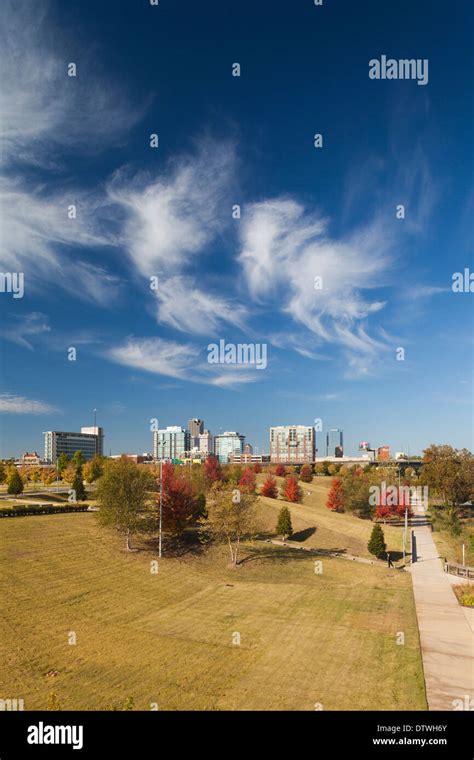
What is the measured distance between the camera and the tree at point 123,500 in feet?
120

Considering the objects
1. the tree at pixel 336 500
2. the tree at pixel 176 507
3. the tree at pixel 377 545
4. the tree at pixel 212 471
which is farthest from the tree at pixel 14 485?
the tree at pixel 336 500

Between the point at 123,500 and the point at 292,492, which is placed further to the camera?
the point at 292,492

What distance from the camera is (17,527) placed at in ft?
119

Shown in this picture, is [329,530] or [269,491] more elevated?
[269,491]

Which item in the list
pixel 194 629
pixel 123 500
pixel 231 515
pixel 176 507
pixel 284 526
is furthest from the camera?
pixel 284 526

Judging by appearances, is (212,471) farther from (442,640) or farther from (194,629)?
(442,640)

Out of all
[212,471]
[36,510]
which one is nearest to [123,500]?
[36,510]

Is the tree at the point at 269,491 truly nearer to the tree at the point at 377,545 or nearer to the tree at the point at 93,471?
the tree at the point at 93,471

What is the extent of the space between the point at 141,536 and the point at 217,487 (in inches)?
327

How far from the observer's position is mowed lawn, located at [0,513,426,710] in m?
16.8

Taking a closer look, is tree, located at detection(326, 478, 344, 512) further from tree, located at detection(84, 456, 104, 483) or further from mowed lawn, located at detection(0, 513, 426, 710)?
tree, located at detection(84, 456, 104, 483)

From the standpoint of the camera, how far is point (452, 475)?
74688mm

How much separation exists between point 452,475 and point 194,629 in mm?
63376

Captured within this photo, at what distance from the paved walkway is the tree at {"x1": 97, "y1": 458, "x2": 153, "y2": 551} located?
22090 mm
